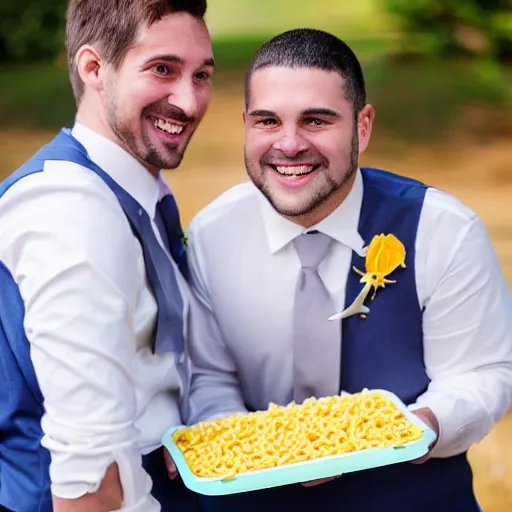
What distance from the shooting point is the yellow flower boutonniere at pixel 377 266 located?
Answer: 191 centimetres

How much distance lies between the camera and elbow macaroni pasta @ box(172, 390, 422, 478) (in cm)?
166

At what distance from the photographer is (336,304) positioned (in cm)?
194

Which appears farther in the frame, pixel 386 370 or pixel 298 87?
pixel 386 370

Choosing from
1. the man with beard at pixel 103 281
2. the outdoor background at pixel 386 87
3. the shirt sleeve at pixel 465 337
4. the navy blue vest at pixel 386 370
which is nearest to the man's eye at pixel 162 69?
the man with beard at pixel 103 281

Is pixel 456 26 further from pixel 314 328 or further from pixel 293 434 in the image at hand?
pixel 293 434

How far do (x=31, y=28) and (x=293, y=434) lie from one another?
6878 mm

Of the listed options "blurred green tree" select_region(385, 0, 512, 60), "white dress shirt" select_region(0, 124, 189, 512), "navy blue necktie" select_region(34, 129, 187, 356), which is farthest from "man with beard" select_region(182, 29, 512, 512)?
"blurred green tree" select_region(385, 0, 512, 60)

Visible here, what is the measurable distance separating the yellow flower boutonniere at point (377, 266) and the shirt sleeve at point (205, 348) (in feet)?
0.90

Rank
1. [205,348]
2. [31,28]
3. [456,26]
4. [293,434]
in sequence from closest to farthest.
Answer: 1. [293,434]
2. [205,348]
3. [31,28]
4. [456,26]

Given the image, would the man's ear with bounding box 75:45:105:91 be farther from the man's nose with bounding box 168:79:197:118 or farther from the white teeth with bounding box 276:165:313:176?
the white teeth with bounding box 276:165:313:176

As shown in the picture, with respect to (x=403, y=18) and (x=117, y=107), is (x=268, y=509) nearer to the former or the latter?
(x=117, y=107)

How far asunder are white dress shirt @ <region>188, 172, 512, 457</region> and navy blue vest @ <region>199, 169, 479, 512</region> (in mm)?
23

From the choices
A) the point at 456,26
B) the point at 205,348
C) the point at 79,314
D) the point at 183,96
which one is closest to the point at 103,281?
the point at 79,314

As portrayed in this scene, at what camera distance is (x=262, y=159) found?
6.18 feet
